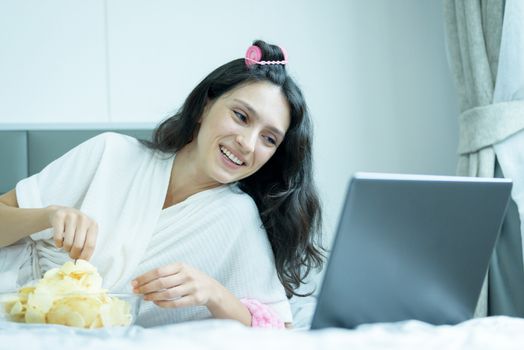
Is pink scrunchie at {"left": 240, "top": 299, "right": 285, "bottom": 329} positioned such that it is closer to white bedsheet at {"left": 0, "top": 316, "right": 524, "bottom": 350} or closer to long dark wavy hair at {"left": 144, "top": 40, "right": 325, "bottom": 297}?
long dark wavy hair at {"left": 144, "top": 40, "right": 325, "bottom": 297}

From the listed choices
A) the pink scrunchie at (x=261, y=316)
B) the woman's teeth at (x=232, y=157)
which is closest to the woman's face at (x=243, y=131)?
the woman's teeth at (x=232, y=157)

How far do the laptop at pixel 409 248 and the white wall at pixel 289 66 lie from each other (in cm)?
157

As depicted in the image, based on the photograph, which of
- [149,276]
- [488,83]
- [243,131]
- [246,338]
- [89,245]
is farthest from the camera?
[488,83]

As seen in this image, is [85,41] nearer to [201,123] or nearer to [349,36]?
[201,123]

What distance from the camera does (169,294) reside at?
3.71 feet

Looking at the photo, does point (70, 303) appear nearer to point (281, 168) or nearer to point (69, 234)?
point (69, 234)

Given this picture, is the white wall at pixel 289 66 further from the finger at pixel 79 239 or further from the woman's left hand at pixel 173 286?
the woman's left hand at pixel 173 286

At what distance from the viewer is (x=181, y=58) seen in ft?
8.28

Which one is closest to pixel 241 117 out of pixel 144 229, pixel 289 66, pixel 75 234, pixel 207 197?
pixel 207 197

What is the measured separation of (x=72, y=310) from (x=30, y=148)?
1528 millimetres

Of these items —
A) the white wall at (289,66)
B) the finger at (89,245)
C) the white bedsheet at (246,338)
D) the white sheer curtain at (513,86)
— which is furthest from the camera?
the white wall at (289,66)

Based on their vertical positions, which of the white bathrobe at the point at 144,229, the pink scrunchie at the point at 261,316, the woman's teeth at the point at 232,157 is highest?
the woman's teeth at the point at 232,157

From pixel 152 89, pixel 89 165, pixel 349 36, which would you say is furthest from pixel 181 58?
pixel 89 165

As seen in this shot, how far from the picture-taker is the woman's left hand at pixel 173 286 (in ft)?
3.61
